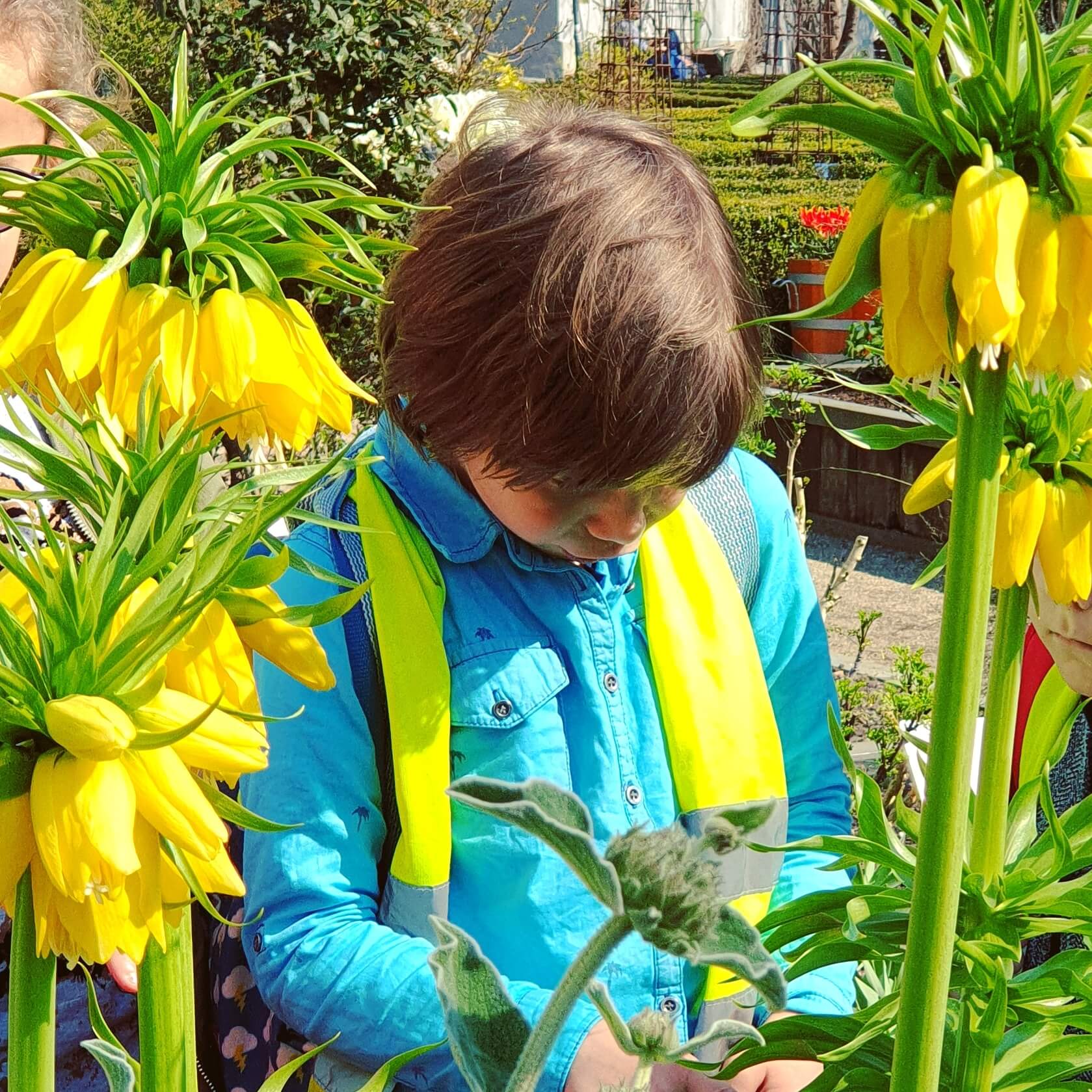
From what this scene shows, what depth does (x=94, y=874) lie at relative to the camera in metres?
0.39

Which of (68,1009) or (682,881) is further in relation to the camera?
(68,1009)

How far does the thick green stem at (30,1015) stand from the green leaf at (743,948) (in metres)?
0.17

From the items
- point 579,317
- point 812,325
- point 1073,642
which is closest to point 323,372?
point 579,317

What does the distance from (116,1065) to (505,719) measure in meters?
0.75

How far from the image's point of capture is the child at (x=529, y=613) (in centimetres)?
106

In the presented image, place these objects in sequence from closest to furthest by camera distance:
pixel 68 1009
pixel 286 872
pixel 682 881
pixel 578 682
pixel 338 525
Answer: pixel 682 881, pixel 338 525, pixel 286 872, pixel 578 682, pixel 68 1009

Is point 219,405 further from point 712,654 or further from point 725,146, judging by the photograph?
point 725,146

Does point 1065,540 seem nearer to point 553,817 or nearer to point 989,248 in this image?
point 989,248

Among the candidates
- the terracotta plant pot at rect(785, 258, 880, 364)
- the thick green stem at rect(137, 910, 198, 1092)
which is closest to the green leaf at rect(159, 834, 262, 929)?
the thick green stem at rect(137, 910, 198, 1092)

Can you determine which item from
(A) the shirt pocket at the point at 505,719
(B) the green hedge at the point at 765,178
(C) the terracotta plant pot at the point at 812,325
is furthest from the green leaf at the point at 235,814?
(B) the green hedge at the point at 765,178

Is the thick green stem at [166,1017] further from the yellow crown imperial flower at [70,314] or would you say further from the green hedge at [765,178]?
the green hedge at [765,178]

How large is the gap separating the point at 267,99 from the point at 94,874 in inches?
178

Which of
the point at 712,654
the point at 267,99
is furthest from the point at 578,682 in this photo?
the point at 267,99

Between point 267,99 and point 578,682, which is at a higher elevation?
point 267,99
